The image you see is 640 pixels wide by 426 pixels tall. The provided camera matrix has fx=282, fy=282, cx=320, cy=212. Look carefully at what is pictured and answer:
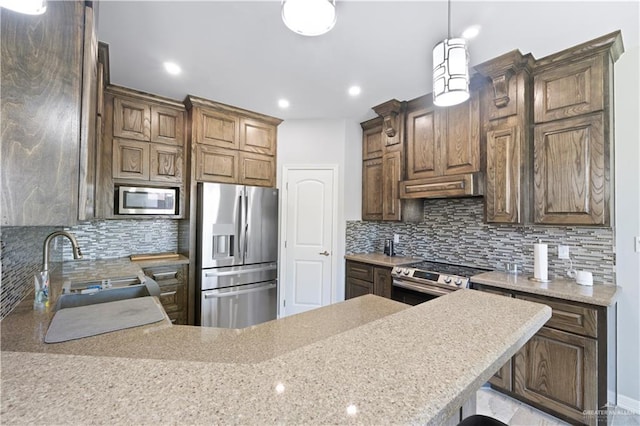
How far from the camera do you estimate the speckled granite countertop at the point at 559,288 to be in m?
1.75

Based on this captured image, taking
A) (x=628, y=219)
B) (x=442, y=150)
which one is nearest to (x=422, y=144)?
(x=442, y=150)

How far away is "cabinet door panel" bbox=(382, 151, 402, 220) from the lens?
10.5 feet

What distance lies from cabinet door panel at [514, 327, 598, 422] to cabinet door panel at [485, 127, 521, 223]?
2.95 ft

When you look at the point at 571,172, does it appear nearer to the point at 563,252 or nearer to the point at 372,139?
the point at 563,252

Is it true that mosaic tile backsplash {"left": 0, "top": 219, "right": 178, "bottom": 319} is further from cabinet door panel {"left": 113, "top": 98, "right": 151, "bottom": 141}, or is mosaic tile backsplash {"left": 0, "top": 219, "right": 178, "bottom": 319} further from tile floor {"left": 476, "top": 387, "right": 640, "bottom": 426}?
tile floor {"left": 476, "top": 387, "right": 640, "bottom": 426}

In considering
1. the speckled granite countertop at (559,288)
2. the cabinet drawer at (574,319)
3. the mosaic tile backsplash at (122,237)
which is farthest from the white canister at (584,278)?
the mosaic tile backsplash at (122,237)

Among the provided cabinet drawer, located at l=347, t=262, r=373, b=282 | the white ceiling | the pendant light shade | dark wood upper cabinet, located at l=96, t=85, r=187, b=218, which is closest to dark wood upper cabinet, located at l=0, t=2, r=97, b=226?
the white ceiling

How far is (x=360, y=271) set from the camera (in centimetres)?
330

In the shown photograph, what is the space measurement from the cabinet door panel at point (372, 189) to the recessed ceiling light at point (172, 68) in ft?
7.40

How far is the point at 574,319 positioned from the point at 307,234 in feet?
8.61

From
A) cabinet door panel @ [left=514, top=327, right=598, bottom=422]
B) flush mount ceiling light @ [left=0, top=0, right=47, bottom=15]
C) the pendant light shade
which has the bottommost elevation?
cabinet door panel @ [left=514, top=327, right=598, bottom=422]

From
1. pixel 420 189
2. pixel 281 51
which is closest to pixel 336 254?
pixel 420 189

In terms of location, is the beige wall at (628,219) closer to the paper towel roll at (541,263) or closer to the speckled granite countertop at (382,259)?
the paper towel roll at (541,263)

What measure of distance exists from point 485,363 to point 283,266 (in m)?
3.22
